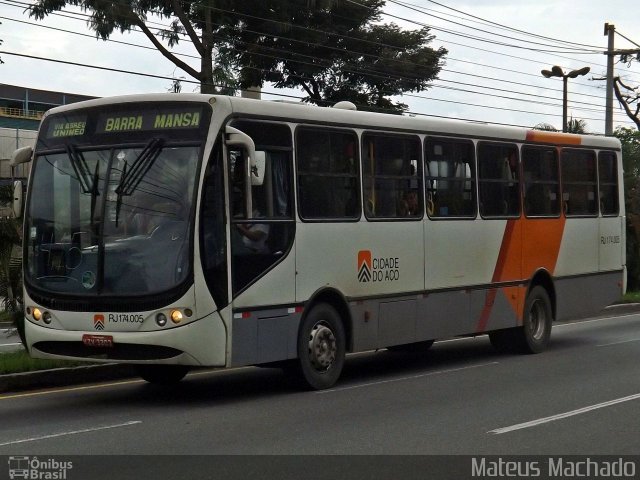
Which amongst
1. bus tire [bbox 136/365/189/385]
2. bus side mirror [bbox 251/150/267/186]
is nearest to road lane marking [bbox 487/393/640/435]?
bus side mirror [bbox 251/150/267/186]

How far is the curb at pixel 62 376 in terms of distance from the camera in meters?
13.3

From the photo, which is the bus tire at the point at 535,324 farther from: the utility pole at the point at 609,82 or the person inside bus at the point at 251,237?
the utility pole at the point at 609,82

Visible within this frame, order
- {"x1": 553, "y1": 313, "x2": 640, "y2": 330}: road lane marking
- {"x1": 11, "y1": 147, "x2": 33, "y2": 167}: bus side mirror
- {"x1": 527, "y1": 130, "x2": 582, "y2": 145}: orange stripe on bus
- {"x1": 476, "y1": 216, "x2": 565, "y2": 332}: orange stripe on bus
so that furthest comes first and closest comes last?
{"x1": 553, "y1": 313, "x2": 640, "y2": 330}: road lane marking, {"x1": 527, "y1": 130, "x2": 582, "y2": 145}: orange stripe on bus, {"x1": 476, "y1": 216, "x2": 565, "y2": 332}: orange stripe on bus, {"x1": 11, "y1": 147, "x2": 33, "y2": 167}: bus side mirror

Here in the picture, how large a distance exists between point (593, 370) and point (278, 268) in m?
4.84

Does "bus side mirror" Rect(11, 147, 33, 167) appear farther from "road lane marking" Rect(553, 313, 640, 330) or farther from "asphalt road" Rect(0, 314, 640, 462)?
"road lane marking" Rect(553, 313, 640, 330)

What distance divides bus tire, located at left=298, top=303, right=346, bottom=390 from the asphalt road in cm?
21

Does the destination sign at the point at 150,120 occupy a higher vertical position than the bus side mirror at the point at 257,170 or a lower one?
higher

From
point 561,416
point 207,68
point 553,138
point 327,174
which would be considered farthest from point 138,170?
point 207,68

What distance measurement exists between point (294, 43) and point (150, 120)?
26.8 m

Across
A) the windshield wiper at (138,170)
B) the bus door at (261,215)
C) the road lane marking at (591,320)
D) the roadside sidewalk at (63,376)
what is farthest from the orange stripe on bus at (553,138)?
the windshield wiper at (138,170)

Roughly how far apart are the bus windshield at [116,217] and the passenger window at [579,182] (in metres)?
8.61

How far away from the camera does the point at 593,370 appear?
15.0 m

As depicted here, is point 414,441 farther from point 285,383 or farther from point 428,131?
point 428,131

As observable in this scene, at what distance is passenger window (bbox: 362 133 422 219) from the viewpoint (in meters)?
14.2
